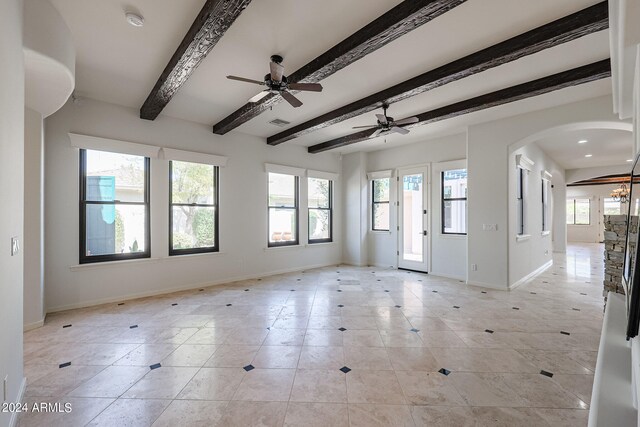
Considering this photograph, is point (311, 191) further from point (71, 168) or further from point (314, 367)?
point (314, 367)

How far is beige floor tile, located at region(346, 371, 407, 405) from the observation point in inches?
79.7

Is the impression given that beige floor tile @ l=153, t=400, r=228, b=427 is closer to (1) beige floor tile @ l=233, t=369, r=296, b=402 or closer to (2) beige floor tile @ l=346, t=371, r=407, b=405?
(1) beige floor tile @ l=233, t=369, r=296, b=402

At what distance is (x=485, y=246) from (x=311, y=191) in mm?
4027

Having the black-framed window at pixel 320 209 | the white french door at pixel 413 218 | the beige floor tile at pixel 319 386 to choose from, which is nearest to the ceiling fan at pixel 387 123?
the white french door at pixel 413 218

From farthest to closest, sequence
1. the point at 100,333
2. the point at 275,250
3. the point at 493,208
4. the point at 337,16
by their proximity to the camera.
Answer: the point at 275,250, the point at 493,208, the point at 100,333, the point at 337,16

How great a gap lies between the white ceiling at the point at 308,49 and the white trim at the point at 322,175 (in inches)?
103

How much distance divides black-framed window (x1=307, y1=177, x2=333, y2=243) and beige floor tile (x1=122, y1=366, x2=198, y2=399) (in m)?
4.79

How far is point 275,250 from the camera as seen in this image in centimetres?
625

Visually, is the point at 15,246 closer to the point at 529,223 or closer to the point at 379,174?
the point at 379,174

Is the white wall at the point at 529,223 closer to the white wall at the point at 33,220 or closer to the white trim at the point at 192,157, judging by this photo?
the white trim at the point at 192,157

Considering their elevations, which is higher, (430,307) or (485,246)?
(485,246)

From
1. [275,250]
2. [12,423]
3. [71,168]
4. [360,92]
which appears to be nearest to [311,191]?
[275,250]

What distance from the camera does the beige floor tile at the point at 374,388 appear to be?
79.7 inches

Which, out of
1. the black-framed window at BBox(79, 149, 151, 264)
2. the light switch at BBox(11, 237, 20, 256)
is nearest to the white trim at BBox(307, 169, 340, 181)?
the black-framed window at BBox(79, 149, 151, 264)
